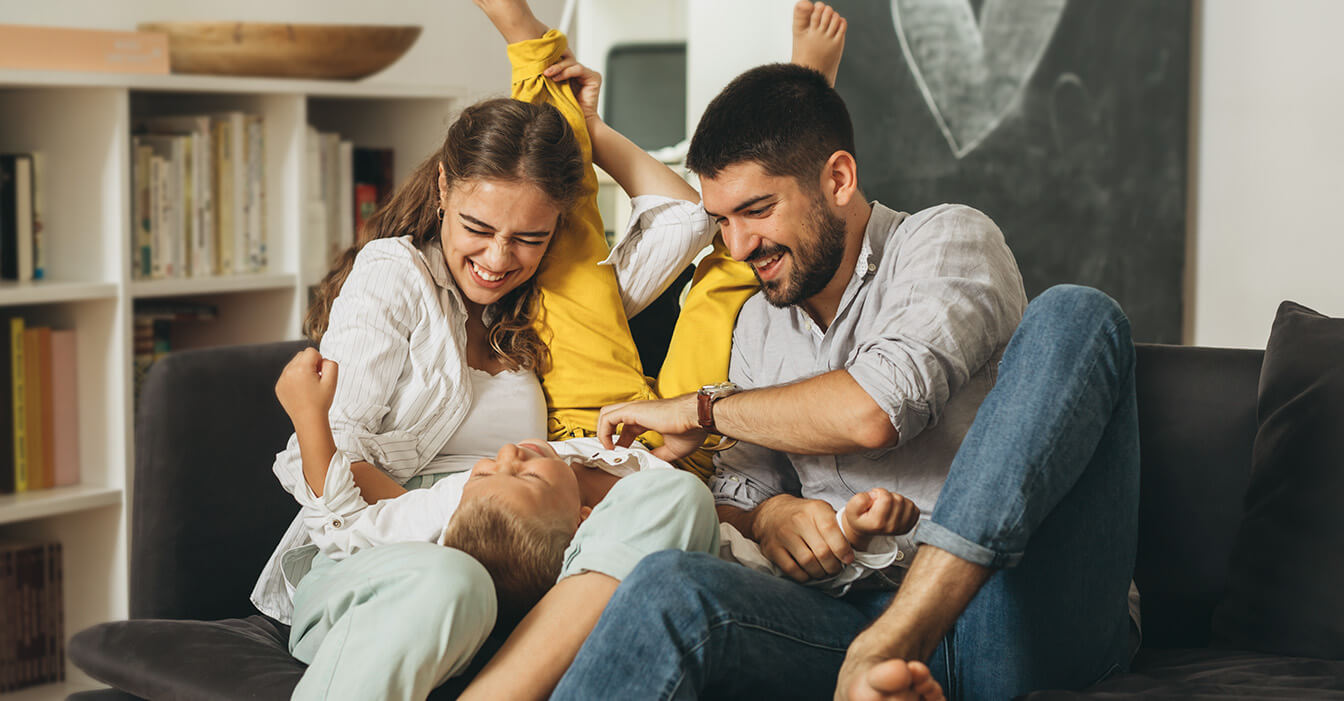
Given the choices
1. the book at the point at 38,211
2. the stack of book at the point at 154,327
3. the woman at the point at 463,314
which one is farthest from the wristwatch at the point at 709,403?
the book at the point at 38,211

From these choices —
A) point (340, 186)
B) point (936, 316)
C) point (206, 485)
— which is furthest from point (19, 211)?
point (936, 316)

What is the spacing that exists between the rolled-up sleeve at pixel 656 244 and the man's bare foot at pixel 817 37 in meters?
0.29

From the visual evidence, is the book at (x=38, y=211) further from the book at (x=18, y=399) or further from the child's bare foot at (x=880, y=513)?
the child's bare foot at (x=880, y=513)

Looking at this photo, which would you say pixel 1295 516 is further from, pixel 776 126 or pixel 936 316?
pixel 776 126

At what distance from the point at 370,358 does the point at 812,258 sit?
62 cm

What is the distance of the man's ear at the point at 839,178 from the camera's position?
168 cm

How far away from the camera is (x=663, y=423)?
1658 millimetres

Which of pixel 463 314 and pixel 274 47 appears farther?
pixel 274 47

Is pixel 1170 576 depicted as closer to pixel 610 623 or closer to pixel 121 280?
pixel 610 623

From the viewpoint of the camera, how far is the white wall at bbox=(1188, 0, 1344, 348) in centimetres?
264

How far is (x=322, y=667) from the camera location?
52.1 inches

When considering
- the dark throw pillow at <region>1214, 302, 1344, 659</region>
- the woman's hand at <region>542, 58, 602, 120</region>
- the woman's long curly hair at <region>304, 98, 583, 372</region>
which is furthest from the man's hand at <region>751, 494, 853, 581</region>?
the woman's hand at <region>542, 58, 602, 120</region>

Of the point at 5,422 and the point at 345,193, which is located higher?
the point at 345,193

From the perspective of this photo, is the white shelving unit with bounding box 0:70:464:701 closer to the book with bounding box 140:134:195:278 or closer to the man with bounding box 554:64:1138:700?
the book with bounding box 140:134:195:278
